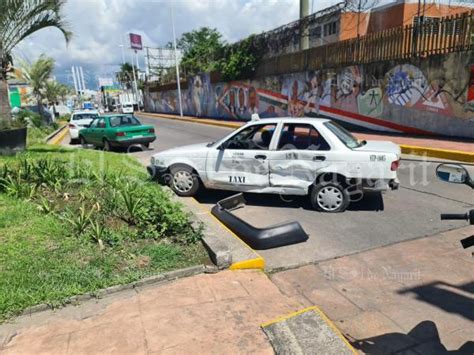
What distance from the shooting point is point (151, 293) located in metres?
3.47

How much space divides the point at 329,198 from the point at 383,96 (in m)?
10.7

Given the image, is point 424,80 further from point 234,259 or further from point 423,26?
point 234,259

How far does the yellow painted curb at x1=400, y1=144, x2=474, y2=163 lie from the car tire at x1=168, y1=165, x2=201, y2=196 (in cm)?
742

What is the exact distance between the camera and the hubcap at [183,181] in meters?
6.75

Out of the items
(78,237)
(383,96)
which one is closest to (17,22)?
(78,237)

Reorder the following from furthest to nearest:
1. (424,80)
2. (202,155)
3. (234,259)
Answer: (424,80)
(202,155)
(234,259)

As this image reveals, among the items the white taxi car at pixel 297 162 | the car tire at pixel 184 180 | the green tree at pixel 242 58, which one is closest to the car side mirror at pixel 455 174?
the white taxi car at pixel 297 162

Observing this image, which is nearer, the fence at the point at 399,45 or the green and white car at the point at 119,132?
the fence at the point at 399,45

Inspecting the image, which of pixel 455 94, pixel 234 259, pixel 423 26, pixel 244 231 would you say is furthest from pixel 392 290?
pixel 423 26

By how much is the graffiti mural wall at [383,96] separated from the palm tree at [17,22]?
12.1m

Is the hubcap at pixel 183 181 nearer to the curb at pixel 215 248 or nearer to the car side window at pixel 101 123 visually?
the curb at pixel 215 248

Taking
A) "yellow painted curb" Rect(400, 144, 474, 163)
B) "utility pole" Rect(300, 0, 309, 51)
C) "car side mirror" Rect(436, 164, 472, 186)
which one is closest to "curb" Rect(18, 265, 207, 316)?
"car side mirror" Rect(436, 164, 472, 186)

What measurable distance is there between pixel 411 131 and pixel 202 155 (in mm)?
→ 10643

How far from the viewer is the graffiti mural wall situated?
1215cm
